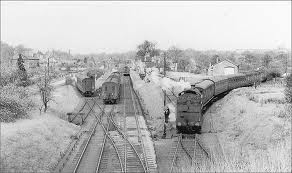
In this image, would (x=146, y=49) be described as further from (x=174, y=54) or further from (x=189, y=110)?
(x=189, y=110)

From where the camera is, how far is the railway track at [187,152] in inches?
830

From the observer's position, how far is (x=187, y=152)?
77.5 ft

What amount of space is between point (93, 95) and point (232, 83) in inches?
868

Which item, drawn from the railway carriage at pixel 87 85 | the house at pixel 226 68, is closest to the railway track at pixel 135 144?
the railway carriage at pixel 87 85

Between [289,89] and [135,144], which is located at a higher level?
[289,89]

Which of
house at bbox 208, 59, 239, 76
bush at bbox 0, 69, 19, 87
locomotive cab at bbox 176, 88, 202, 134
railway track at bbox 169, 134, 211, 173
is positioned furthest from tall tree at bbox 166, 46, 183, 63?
railway track at bbox 169, 134, 211, 173

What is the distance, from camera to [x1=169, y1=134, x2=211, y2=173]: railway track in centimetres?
2109

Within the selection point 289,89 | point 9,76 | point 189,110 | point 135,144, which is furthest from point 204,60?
point 135,144

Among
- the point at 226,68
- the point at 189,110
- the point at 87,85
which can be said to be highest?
the point at 226,68

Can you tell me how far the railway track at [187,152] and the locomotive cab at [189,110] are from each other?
98 centimetres

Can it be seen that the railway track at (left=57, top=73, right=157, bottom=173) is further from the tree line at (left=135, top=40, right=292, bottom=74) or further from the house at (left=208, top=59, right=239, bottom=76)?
the tree line at (left=135, top=40, right=292, bottom=74)

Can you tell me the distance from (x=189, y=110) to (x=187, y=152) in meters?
4.84

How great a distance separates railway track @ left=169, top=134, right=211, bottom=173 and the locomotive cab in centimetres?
98

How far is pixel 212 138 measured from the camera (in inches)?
1086
